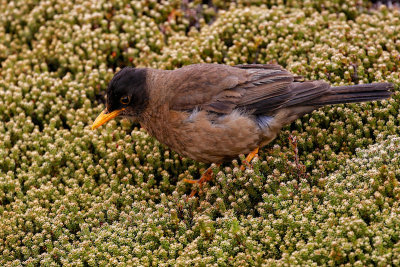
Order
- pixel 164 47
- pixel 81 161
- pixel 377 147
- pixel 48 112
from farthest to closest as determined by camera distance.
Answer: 1. pixel 164 47
2. pixel 48 112
3. pixel 81 161
4. pixel 377 147

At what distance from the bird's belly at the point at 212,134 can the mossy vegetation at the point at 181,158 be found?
25cm

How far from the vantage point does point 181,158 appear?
259 inches

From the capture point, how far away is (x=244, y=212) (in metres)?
5.45

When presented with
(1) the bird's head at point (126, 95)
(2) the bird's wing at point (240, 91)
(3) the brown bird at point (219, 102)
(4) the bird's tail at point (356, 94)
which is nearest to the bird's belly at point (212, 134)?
(3) the brown bird at point (219, 102)

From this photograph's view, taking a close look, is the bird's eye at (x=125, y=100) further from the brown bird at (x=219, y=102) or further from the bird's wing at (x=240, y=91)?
the bird's wing at (x=240, y=91)

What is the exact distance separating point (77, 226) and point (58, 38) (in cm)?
400

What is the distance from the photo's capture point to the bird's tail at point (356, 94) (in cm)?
580

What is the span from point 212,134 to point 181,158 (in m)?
0.95

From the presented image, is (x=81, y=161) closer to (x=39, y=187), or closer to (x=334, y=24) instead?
(x=39, y=187)

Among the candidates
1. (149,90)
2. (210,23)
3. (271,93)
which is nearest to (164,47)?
(210,23)

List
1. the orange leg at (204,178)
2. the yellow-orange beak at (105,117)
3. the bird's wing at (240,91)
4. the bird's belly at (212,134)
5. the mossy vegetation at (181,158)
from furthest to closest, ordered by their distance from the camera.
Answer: the yellow-orange beak at (105,117), the orange leg at (204,178), the bird's wing at (240,91), the bird's belly at (212,134), the mossy vegetation at (181,158)

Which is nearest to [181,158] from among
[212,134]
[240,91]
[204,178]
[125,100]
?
[204,178]

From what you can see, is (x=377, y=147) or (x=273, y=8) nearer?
(x=377, y=147)

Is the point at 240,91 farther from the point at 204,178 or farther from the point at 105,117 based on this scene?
the point at 105,117
